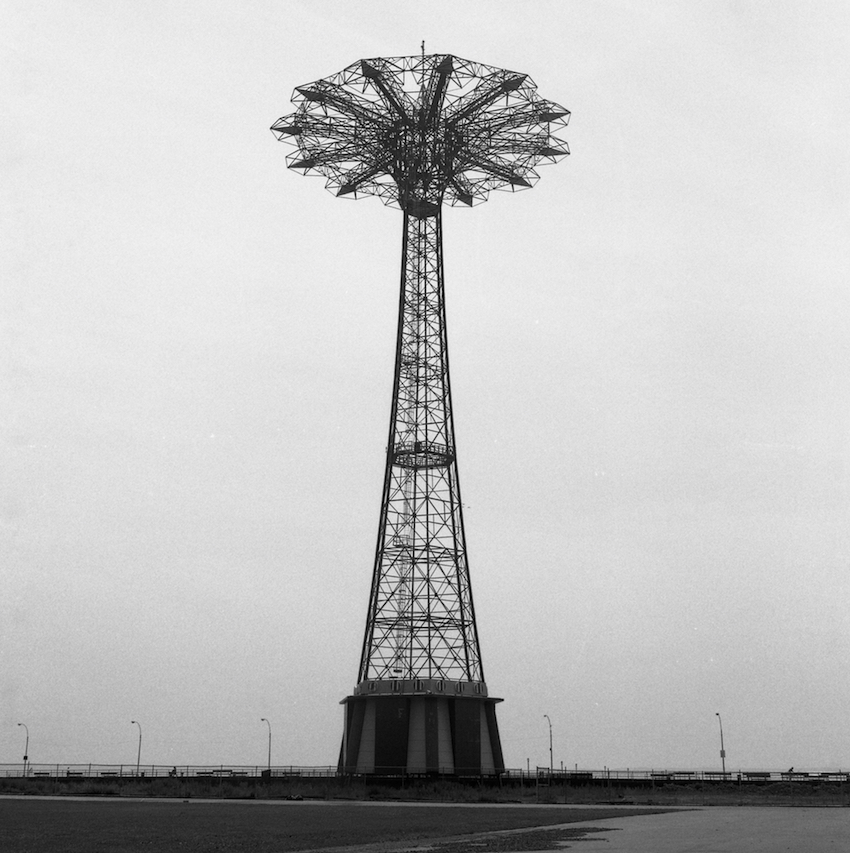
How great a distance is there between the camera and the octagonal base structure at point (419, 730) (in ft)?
209

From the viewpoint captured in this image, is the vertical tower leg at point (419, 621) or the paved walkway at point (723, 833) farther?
the vertical tower leg at point (419, 621)

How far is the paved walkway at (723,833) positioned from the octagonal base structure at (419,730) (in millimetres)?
20397

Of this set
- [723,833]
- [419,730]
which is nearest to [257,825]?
[723,833]

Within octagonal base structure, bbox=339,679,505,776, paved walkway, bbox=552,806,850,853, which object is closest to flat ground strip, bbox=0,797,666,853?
paved walkway, bbox=552,806,850,853

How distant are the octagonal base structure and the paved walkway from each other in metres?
20.4

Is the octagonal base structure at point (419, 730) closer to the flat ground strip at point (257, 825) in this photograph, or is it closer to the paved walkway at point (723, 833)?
the flat ground strip at point (257, 825)

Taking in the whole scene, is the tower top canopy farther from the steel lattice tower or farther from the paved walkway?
the paved walkway

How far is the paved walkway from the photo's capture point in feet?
87.6

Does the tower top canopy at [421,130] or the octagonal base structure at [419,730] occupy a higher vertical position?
the tower top canopy at [421,130]

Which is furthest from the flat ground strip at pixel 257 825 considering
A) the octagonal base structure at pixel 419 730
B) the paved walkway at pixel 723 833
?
the octagonal base structure at pixel 419 730

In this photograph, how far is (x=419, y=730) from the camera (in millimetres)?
63938

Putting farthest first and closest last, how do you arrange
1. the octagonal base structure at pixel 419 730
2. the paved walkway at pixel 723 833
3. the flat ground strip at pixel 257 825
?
the octagonal base structure at pixel 419 730, the flat ground strip at pixel 257 825, the paved walkway at pixel 723 833

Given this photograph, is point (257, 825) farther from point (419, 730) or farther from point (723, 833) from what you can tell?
point (419, 730)

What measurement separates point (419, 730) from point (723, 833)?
33.4 metres
